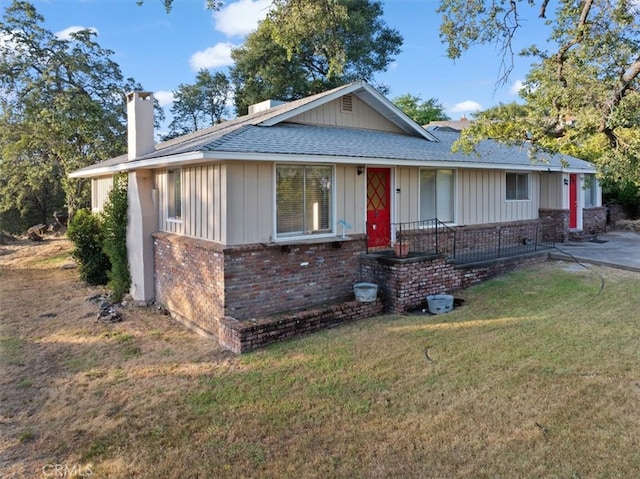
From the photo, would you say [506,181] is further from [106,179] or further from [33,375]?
[106,179]

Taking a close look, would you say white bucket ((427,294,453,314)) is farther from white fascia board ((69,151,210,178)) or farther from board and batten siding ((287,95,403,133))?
board and batten siding ((287,95,403,133))

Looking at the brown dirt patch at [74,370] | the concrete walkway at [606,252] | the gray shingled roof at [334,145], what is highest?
the gray shingled roof at [334,145]

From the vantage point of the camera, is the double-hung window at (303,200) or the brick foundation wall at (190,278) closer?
the brick foundation wall at (190,278)

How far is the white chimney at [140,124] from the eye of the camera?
11594mm

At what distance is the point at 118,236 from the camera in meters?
12.1

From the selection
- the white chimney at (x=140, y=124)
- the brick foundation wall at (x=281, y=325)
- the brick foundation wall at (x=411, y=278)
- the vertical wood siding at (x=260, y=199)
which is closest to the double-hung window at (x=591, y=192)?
the vertical wood siding at (x=260, y=199)

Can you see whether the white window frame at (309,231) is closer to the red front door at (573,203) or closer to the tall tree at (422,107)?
the red front door at (573,203)

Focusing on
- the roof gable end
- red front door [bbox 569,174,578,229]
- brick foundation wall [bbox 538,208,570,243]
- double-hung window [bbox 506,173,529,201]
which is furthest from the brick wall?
red front door [bbox 569,174,578,229]

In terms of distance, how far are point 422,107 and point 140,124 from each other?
34.7 meters

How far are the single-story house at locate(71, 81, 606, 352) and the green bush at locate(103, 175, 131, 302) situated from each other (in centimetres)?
40

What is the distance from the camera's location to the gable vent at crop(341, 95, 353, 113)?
39.2 ft

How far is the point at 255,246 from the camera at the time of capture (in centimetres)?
835

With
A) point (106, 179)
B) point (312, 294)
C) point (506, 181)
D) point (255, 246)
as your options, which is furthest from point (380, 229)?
point (106, 179)

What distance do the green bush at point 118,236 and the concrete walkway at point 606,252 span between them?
11.3 meters
